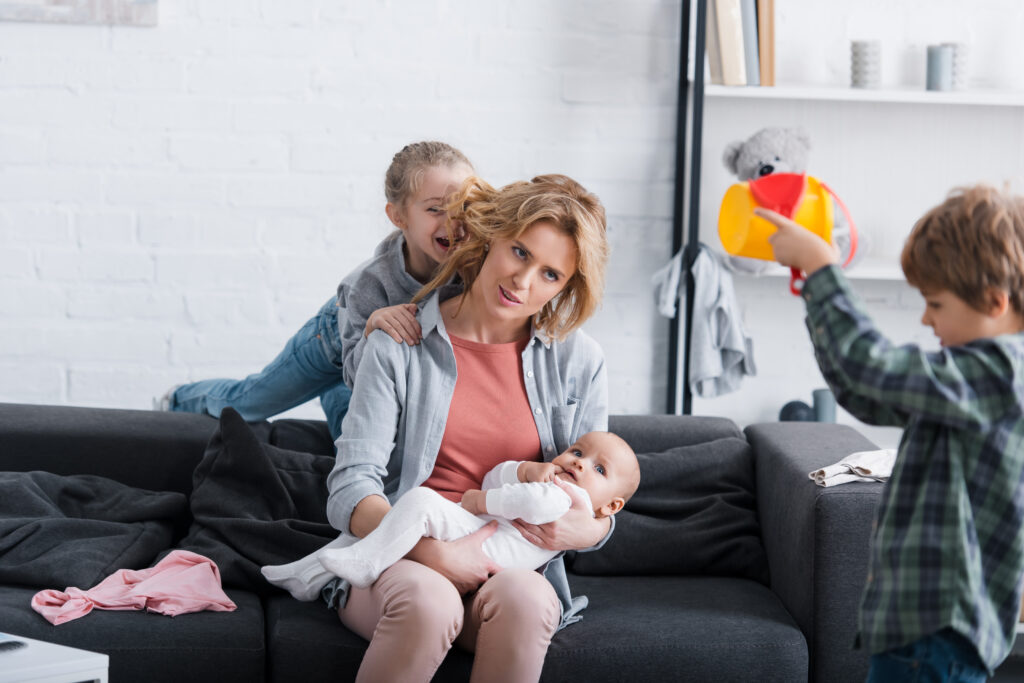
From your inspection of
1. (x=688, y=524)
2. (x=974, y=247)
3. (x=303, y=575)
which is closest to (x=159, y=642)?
(x=303, y=575)

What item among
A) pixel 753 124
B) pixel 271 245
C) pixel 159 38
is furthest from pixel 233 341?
pixel 753 124

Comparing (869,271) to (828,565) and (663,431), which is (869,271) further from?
(828,565)

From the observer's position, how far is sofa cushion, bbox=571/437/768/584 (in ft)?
7.12

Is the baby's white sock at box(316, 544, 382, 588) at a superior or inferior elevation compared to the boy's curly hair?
inferior

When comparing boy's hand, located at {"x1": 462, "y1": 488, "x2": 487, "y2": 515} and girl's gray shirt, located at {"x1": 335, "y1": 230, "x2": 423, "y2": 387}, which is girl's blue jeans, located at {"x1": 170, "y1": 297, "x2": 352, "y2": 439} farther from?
boy's hand, located at {"x1": 462, "y1": 488, "x2": 487, "y2": 515}

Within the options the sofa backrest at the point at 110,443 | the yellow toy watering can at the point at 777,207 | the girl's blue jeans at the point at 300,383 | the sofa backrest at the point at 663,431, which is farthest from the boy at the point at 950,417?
the sofa backrest at the point at 110,443

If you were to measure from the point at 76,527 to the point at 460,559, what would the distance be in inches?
30.3

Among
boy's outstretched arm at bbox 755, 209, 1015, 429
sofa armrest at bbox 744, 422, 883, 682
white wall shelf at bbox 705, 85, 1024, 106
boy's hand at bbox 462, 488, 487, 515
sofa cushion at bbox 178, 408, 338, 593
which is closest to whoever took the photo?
boy's outstretched arm at bbox 755, 209, 1015, 429

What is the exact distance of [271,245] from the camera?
10.0 ft

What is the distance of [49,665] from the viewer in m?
1.39

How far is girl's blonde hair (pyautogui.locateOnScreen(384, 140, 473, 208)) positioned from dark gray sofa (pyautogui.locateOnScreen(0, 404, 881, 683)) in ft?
2.13

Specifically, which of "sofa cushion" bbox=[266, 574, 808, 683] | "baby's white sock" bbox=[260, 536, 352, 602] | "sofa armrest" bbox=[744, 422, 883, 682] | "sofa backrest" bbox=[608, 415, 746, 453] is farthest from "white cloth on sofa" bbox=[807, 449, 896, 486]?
"baby's white sock" bbox=[260, 536, 352, 602]

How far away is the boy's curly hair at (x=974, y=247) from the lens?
1223mm

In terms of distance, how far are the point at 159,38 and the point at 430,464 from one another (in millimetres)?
1703
